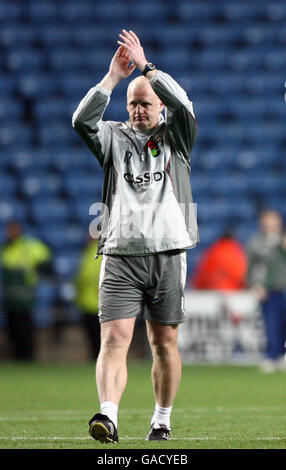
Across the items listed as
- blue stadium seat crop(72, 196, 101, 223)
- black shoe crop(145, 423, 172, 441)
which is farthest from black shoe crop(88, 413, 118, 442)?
blue stadium seat crop(72, 196, 101, 223)

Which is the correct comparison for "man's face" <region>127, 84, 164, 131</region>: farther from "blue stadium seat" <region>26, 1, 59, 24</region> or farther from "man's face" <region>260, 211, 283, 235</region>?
"blue stadium seat" <region>26, 1, 59, 24</region>

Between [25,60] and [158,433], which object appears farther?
[25,60]

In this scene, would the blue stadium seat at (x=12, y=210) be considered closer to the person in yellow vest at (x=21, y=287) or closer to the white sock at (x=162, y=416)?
the person in yellow vest at (x=21, y=287)

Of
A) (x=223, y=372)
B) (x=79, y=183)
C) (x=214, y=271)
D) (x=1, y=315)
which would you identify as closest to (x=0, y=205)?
(x=79, y=183)

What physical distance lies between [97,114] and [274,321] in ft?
24.3

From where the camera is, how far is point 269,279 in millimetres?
12602

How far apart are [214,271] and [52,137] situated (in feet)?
18.3

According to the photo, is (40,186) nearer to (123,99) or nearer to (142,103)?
(123,99)

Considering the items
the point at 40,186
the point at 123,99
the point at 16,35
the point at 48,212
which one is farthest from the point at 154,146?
the point at 16,35

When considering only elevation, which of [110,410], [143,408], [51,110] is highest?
[51,110]

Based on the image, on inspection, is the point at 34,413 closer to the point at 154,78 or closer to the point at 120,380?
the point at 120,380

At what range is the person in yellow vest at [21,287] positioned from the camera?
14.3m

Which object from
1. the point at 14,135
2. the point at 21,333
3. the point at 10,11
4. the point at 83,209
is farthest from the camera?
the point at 10,11

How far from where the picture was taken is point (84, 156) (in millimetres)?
18453
